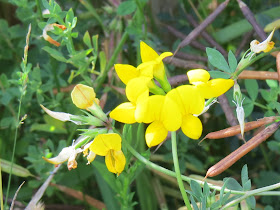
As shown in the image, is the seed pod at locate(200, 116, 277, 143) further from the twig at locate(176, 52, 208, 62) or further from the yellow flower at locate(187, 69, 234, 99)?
the twig at locate(176, 52, 208, 62)

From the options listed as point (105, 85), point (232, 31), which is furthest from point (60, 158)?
point (232, 31)

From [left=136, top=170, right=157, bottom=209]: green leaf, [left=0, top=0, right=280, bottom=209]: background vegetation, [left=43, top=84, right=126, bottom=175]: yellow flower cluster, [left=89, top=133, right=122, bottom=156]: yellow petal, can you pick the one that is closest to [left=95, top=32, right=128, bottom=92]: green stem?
[left=0, top=0, right=280, bottom=209]: background vegetation

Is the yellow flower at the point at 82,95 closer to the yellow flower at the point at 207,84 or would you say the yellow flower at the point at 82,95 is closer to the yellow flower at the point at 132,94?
the yellow flower at the point at 132,94

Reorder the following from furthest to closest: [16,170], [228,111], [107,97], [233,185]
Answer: [107,97] → [16,170] → [228,111] → [233,185]

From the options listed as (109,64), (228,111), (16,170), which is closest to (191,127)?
(228,111)

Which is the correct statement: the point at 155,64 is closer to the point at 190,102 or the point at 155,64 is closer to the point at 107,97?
the point at 190,102

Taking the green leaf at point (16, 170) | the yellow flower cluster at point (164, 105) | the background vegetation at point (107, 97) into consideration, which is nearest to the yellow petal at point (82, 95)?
the yellow flower cluster at point (164, 105)

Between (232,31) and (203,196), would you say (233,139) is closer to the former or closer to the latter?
(232,31)
